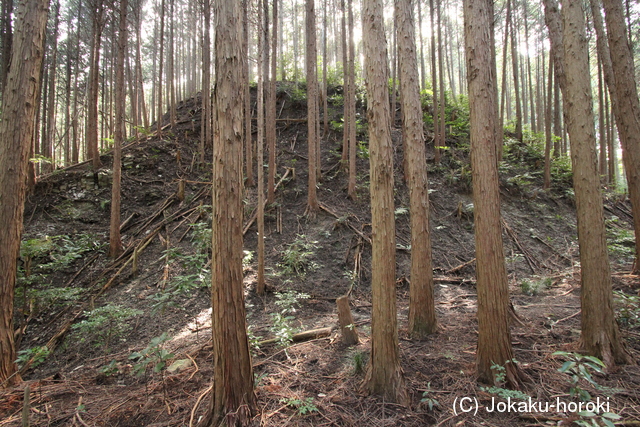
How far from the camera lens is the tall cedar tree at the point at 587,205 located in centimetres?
390

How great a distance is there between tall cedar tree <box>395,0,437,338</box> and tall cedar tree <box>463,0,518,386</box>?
1529 mm

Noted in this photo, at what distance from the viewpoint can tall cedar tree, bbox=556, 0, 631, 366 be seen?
3.90m

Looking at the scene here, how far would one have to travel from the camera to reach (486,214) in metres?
3.68

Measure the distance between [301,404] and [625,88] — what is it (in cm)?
726

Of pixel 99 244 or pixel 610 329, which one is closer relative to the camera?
pixel 610 329

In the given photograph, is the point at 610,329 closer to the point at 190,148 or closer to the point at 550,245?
the point at 550,245

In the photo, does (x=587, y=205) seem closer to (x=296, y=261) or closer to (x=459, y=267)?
(x=459, y=267)

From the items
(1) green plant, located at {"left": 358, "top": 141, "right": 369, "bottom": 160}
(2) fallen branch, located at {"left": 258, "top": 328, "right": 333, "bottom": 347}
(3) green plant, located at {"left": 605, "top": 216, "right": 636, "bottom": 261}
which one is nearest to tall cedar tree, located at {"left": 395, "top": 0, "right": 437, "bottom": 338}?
(2) fallen branch, located at {"left": 258, "top": 328, "right": 333, "bottom": 347}

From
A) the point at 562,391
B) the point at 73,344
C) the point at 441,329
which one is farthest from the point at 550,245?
the point at 73,344

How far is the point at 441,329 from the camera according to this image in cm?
541

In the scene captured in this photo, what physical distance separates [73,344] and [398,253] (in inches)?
326

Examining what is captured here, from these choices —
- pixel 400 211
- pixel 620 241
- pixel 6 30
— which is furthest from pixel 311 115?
pixel 620 241

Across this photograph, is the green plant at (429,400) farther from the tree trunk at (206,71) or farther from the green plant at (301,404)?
the tree trunk at (206,71)

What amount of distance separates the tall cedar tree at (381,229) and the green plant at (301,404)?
668 millimetres
